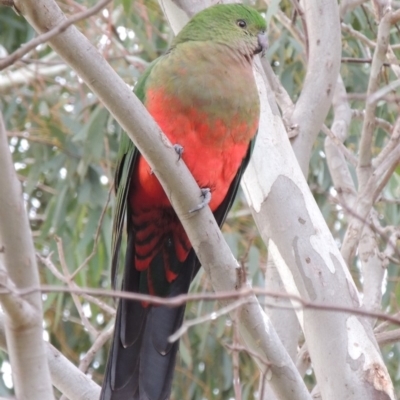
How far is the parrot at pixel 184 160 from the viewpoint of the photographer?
2293mm

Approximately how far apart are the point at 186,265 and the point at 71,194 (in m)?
1.62

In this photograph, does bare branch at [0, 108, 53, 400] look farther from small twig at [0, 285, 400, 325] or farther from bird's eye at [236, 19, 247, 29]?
bird's eye at [236, 19, 247, 29]

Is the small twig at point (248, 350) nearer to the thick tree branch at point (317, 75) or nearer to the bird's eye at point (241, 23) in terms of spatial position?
the thick tree branch at point (317, 75)

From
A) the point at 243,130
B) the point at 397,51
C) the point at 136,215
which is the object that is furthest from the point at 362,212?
the point at 397,51

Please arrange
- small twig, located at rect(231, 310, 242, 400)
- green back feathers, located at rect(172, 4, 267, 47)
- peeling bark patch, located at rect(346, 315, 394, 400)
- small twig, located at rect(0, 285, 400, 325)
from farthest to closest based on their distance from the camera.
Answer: green back feathers, located at rect(172, 4, 267, 47) → peeling bark patch, located at rect(346, 315, 394, 400) → small twig, located at rect(231, 310, 242, 400) → small twig, located at rect(0, 285, 400, 325)

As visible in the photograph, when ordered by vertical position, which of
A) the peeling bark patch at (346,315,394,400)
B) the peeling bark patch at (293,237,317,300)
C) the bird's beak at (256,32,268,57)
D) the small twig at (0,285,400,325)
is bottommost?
the peeling bark patch at (346,315,394,400)

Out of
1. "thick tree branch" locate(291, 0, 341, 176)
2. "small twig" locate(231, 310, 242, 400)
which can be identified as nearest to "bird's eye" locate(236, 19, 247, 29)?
"thick tree branch" locate(291, 0, 341, 176)

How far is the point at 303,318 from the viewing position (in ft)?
7.13

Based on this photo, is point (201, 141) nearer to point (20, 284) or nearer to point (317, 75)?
point (317, 75)

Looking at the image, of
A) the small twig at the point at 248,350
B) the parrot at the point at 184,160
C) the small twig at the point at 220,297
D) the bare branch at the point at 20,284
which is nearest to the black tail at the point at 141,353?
the parrot at the point at 184,160

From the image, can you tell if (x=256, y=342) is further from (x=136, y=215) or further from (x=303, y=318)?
(x=136, y=215)

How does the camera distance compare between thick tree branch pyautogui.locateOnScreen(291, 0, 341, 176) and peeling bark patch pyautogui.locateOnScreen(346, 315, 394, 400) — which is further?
thick tree branch pyautogui.locateOnScreen(291, 0, 341, 176)

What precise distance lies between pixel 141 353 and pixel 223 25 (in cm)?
109

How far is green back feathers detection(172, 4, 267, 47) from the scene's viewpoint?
2.56 m
